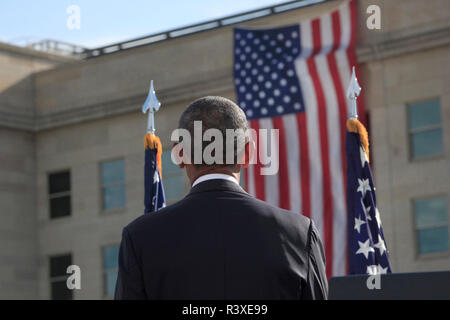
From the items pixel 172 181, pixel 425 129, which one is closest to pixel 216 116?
pixel 425 129

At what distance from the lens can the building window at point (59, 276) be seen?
106ft

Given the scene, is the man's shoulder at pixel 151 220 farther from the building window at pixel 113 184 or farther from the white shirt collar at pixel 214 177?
the building window at pixel 113 184

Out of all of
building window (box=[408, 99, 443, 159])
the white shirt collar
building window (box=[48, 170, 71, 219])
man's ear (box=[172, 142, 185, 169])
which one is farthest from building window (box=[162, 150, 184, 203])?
the white shirt collar

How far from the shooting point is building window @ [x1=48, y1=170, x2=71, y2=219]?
33.1 meters

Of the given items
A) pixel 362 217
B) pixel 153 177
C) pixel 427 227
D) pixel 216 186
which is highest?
pixel 153 177

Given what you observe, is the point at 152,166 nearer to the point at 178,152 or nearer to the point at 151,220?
the point at 178,152

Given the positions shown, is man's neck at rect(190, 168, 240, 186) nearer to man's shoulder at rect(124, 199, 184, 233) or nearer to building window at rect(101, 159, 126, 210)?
man's shoulder at rect(124, 199, 184, 233)

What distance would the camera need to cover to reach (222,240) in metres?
3.66

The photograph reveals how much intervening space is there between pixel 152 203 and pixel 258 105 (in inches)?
477

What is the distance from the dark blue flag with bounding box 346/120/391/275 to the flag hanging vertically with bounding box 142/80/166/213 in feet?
8.80

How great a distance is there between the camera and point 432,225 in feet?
81.4

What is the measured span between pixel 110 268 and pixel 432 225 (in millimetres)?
10601

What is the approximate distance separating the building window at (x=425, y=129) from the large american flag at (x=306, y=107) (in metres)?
1.31
